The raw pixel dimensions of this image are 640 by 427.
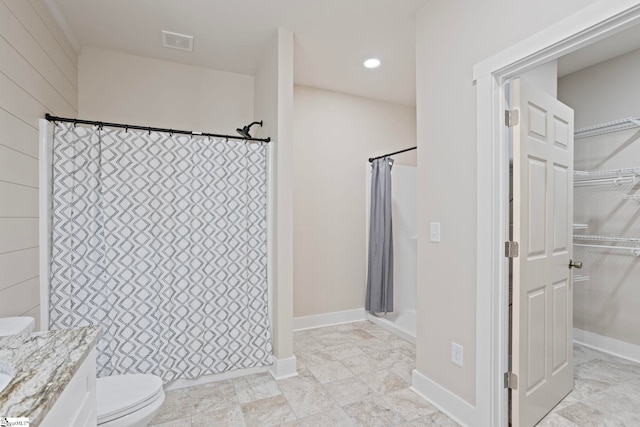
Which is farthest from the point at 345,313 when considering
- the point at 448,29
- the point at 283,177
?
the point at 448,29

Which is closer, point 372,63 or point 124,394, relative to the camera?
point 124,394

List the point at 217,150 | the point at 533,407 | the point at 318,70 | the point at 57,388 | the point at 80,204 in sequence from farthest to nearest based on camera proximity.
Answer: the point at 318,70
the point at 217,150
the point at 80,204
the point at 533,407
the point at 57,388

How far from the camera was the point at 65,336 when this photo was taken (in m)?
1.04

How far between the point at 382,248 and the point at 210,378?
2.09 m

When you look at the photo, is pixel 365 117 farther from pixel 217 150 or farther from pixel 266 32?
pixel 217 150

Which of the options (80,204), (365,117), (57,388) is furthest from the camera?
(365,117)

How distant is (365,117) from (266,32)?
1.68 m

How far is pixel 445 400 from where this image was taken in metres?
1.98

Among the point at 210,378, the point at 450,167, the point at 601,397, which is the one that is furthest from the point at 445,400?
the point at 210,378

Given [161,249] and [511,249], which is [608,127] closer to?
[511,249]

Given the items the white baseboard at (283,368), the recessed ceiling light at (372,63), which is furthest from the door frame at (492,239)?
the recessed ceiling light at (372,63)

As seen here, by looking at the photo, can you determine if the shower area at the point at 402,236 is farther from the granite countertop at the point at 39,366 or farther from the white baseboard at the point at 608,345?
the granite countertop at the point at 39,366

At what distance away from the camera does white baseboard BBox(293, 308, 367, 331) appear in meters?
3.51

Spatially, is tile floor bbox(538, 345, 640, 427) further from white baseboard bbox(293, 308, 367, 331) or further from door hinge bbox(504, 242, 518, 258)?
white baseboard bbox(293, 308, 367, 331)
